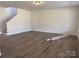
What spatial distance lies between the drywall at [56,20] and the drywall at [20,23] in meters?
0.56

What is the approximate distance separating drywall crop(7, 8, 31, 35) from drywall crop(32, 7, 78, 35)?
0.56 meters

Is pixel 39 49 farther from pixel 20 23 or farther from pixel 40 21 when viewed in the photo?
pixel 40 21

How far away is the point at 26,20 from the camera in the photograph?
966 centimetres

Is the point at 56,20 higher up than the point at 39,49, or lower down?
higher up

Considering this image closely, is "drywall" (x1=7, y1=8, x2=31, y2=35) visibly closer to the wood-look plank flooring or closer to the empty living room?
the empty living room

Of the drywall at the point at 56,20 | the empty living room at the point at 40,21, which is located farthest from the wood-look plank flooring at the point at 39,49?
the drywall at the point at 56,20

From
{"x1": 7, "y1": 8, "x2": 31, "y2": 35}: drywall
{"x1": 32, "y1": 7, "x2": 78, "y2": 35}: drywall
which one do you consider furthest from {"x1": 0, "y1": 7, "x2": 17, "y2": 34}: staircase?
{"x1": 32, "y1": 7, "x2": 78, "y2": 35}: drywall

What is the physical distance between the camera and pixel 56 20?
8758 mm

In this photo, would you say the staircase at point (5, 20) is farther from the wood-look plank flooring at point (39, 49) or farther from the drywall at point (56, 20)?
the wood-look plank flooring at point (39, 49)

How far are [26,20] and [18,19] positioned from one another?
1141mm

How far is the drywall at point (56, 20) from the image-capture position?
26.4ft

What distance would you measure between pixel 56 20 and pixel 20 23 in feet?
9.24

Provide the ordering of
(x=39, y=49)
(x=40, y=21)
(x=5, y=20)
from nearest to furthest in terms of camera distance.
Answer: (x=39, y=49), (x=5, y=20), (x=40, y=21)

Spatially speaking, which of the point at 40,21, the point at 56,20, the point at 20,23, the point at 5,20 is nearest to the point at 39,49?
the point at 56,20
